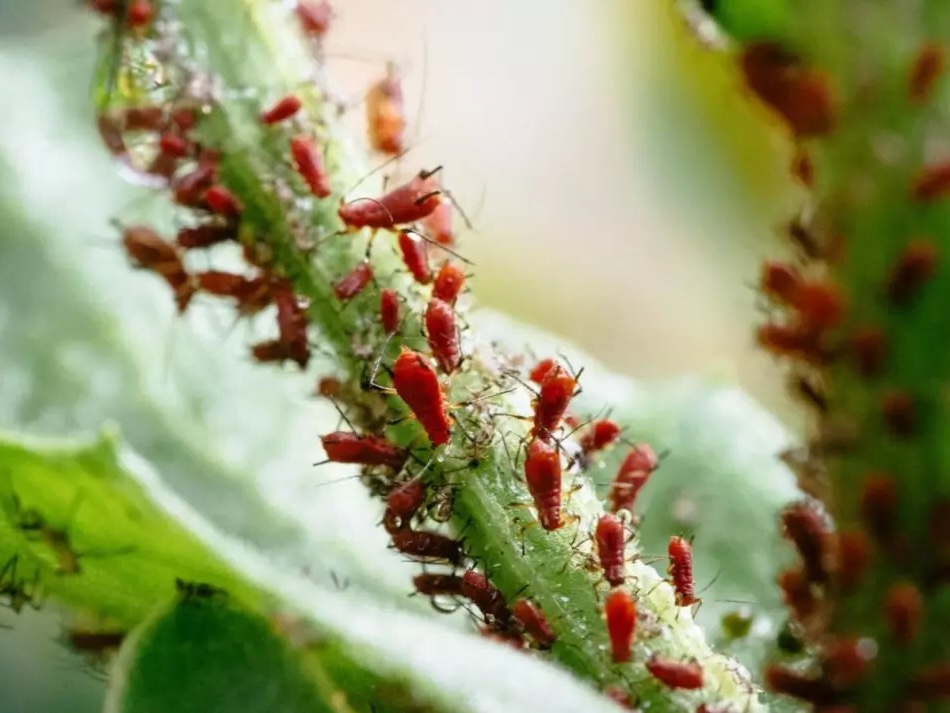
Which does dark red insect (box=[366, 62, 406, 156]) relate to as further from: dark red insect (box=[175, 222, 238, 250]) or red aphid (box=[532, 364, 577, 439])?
red aphid (box=[532, 364, 577, 439])

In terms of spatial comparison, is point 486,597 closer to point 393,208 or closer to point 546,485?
point 546,485

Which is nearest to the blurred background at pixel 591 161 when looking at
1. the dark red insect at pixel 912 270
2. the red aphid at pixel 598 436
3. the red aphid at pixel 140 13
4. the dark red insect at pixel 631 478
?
the dark red insect at pixel 631 478

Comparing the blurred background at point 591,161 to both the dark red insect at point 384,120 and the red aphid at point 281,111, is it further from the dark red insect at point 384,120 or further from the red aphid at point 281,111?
the red aphid at point 281,111

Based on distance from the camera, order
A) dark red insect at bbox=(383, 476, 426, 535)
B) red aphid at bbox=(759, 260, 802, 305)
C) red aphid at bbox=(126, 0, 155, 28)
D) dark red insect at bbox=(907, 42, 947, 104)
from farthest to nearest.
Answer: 1. red aphid at bbox=(126, 0, 155, 28)
2. dark red insect at bbox=(383, 476, 426, 535)
3. red aphid at bbox=(759, 260, 802, 305)
4. dark red insect at bbox=(907, 42, 947, 104)

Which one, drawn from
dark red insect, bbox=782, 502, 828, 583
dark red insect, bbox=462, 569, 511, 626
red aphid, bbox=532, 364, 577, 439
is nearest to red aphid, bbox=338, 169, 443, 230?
red aphid, bbox=532, 364, 577, 439

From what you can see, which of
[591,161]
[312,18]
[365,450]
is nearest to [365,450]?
[365,450]
